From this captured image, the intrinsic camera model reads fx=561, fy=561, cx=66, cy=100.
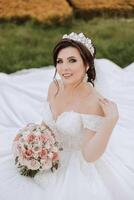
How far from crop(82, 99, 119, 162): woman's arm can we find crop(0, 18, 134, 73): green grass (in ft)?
7.29

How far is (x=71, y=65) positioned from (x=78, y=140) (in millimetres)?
394

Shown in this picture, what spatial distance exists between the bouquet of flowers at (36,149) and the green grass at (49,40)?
213 centimetres

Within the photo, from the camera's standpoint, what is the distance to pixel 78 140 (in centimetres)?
290

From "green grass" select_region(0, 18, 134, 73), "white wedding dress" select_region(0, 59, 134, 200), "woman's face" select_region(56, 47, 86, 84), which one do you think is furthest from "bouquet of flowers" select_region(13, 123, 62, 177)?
"green grass" select_region(0, 18, 134, 73)

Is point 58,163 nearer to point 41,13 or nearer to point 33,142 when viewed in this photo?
point 33,142

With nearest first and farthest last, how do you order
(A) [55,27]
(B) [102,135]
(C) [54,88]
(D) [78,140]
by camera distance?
(B) [102,135] → (D) [78,140] → (C) [54,88] → (A) [55,27]

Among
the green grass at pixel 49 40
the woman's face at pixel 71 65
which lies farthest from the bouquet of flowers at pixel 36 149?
the green grass at pixel 49 40

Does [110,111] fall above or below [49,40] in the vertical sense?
above

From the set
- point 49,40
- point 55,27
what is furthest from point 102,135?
point 55,27

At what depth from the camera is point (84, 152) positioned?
9.18ft

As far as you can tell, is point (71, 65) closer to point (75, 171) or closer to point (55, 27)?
point (75, 171)

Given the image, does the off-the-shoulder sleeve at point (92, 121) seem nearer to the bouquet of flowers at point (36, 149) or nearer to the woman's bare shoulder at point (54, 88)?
the bouquet of flowers at point (36, 149)

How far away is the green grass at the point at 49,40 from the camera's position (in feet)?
16.5

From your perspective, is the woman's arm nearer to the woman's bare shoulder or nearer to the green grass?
the woman's bare shoulder
